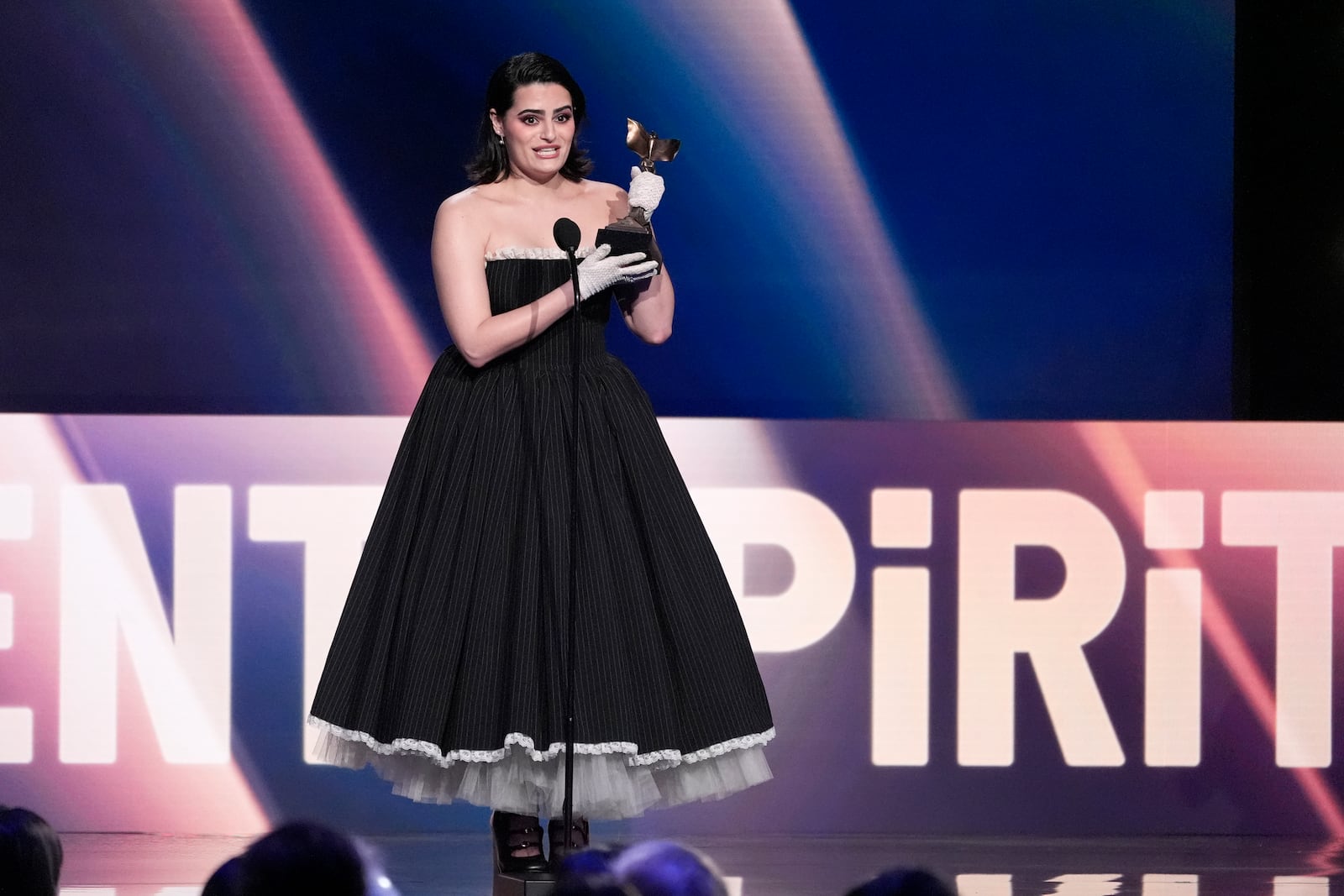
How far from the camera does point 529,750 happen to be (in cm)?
237

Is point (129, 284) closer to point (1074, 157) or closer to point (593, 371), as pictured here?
point (593, 371)

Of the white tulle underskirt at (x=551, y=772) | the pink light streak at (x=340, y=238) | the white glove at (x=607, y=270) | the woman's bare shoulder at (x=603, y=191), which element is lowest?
the white tulle underskirt at (x=551, y=772)

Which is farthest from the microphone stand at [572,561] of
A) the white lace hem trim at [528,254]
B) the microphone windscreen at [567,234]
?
the white lace hem trim at [528,254]

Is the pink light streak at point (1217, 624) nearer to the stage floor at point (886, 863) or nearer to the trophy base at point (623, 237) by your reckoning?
the stage floor at point (886, 863)

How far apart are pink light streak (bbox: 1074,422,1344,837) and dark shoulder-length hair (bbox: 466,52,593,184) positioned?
139 cm

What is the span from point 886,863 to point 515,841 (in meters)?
1.00

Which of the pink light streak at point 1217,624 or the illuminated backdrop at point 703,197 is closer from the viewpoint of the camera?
the pink light streak at point 1217,624

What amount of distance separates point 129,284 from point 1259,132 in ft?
9.66

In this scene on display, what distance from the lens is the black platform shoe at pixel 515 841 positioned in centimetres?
246

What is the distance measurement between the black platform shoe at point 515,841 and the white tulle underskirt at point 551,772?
4 centimetres

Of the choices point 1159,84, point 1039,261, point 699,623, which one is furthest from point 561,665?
point 1159,84

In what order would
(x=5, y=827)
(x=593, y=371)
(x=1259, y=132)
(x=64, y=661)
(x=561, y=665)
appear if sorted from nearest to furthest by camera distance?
(x=5, y=827), (x=561, y=665), (x=593, y=371), (x=64, y=661), (x=1259, y=132)

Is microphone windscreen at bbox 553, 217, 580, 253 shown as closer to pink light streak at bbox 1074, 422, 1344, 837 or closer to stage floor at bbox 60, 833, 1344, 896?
stage floor at bbox 60, 833, 1344, 896

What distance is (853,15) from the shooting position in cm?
433
